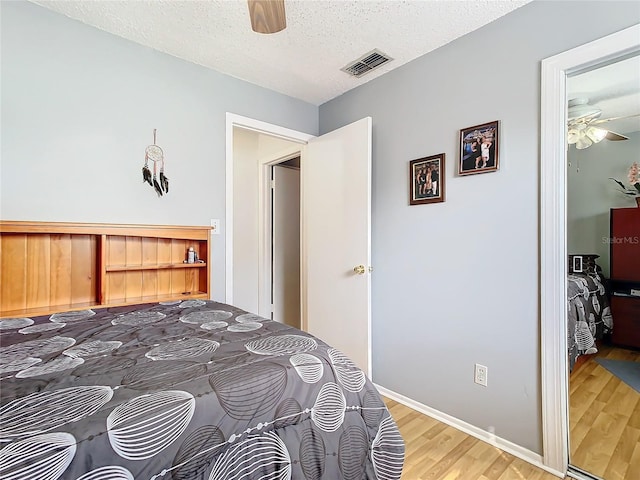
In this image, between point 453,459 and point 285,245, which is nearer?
point 453,459

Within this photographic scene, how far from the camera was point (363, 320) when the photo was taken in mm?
2367

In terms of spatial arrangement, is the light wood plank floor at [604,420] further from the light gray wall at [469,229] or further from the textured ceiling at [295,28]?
the textured ceiling at [295,28]

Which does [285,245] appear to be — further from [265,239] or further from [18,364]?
[18,364]

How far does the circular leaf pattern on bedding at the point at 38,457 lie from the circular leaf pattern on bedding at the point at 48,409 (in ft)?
0.11

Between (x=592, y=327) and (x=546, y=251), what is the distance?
0.62m

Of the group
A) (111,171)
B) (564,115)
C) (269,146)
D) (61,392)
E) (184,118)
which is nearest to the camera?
(61,392)

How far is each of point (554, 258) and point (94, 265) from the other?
2.56m

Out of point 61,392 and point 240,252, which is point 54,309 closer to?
point 61,392

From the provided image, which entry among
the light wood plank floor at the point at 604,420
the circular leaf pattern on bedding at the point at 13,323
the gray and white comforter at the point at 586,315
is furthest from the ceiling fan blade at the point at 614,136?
the circular leaf pattern on bedding at the point at 13,323

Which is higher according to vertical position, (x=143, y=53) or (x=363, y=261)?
(x=143, y=53)

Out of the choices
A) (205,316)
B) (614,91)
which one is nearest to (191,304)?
(205,316)

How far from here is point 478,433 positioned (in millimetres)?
1843

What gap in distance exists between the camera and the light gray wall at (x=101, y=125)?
5.55 ft

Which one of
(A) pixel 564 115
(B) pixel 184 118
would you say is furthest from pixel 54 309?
(A) pixel 564 115
